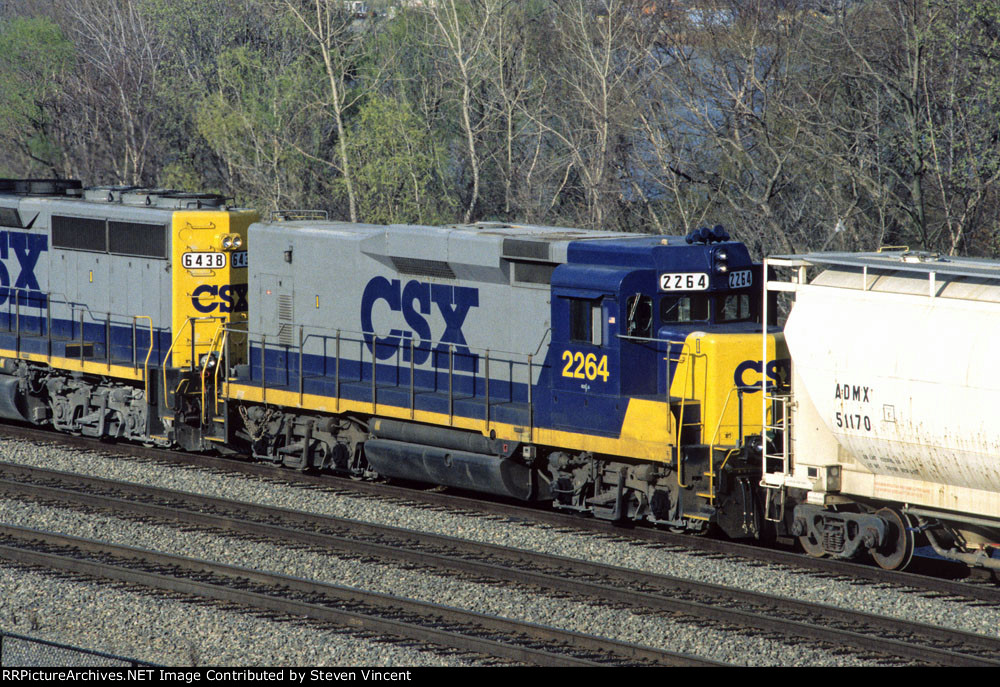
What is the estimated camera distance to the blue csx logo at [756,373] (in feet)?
44.0

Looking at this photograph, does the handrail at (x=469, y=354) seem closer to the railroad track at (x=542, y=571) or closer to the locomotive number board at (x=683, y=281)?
the locomotive number board at (x=683, y=281)

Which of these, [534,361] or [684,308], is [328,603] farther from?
[684,308]

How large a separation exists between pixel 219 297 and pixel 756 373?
8.82 metres

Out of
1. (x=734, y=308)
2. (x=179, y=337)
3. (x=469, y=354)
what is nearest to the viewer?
(x=734, y=308)

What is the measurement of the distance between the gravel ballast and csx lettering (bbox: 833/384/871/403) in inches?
72.5

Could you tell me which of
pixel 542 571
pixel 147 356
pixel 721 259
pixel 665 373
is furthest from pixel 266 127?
pixel 542 571

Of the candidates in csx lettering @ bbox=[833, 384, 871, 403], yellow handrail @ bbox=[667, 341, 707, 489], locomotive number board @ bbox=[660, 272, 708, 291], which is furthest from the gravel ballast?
locomotive number board @ bbox=[660, 272, 708, 291]

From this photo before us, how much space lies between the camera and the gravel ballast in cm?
1052

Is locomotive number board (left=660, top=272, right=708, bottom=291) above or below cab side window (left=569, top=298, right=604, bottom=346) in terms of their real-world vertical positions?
above

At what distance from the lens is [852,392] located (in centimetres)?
1192

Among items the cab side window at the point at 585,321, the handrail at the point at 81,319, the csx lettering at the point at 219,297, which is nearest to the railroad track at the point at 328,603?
the cab side window at the point at 585,321

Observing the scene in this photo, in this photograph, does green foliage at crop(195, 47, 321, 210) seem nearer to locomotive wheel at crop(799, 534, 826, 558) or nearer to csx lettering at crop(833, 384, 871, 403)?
locomotive wheel at crop(799, 534, 826, 558)

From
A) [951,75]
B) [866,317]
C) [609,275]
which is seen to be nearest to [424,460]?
[609,275]

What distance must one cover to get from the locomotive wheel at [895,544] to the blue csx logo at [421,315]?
529 cm
